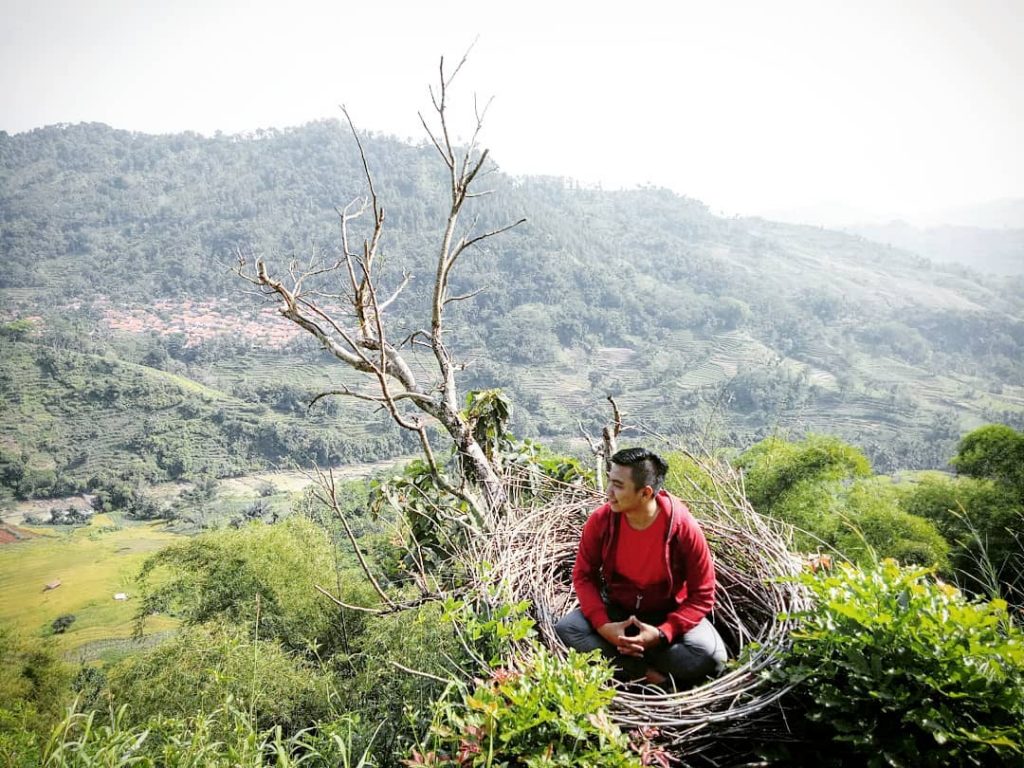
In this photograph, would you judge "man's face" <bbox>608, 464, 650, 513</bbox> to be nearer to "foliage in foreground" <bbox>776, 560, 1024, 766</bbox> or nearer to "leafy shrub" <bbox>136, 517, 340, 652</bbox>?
"foliage in foreground" <bbox>776, 560, 1024, 766</bbox>

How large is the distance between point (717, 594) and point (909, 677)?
1299mm

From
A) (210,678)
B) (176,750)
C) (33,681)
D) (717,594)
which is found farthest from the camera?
(33,681)

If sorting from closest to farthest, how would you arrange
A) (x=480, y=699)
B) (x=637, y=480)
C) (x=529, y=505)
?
(x=480, y=699)
(x=637, y=480)
(x=529, y=505)

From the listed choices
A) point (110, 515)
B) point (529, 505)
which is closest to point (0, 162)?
point (110, 515)

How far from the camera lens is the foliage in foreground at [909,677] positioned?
1383 millimetres

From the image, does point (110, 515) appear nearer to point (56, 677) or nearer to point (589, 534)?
point (56, 677)

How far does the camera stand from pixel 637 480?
2291 millimetres

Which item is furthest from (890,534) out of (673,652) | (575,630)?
(575,630)

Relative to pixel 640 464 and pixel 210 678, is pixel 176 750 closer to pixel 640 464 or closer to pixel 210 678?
pixel 640 464

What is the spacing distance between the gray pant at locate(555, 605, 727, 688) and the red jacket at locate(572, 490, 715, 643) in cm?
4

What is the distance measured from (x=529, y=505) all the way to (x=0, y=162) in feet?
522

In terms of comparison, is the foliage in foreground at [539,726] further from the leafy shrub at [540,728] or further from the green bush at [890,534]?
the green bush at [890,534]

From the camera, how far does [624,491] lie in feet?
7.54

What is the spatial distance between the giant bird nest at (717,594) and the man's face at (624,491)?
0.56 metres
